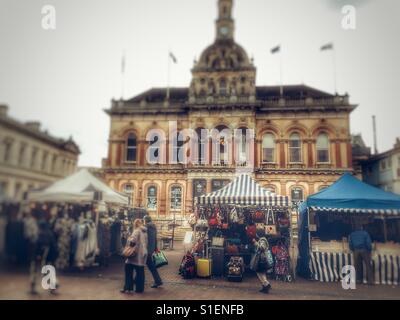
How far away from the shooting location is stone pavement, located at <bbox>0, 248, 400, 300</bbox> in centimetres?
597

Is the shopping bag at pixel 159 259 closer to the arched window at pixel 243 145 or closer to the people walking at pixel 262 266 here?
the people walking at pixel 262 266

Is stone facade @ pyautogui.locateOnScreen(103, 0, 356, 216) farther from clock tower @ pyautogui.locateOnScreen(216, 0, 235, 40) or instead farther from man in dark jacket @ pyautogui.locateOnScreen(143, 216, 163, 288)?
man in dark jacket @ pyautogui.locateOnScreen(143, 216, 163, 288)

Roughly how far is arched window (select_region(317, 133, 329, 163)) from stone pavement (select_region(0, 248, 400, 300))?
586 inches

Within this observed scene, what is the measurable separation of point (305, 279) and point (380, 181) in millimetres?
13888

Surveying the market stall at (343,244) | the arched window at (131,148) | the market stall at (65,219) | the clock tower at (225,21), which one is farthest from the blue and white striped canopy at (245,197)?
the clock tower at (225,21)

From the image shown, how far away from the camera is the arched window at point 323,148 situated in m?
22.5

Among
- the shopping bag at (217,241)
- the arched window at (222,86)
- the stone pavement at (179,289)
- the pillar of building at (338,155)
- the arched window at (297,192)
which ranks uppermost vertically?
the arched window at (222,86)

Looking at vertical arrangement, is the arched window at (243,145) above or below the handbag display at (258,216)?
above

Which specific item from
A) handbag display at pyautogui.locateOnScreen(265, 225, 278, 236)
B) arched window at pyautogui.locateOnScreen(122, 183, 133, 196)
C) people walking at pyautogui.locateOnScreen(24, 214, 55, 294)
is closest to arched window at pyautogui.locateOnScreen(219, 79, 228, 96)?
arched window at pyautogui.locateOnScreen(122, 183, 133, 196)

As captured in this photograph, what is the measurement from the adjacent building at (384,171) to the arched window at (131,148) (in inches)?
701

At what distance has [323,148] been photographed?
2259cm

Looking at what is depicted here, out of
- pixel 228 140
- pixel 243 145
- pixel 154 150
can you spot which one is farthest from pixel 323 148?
pixel 154 150
